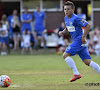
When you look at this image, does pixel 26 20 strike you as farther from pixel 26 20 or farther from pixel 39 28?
pixel 39 28

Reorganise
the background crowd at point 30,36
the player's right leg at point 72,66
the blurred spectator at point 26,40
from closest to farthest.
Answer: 1. the player's right leg at point 72,66
2. the background crowd at point 30,36
3. the blurred spectator at point 26,40

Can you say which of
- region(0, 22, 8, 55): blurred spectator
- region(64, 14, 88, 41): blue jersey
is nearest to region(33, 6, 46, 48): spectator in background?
region(0, 22, 8, 55): blurred spectator

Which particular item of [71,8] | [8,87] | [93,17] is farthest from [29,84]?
[93,17]

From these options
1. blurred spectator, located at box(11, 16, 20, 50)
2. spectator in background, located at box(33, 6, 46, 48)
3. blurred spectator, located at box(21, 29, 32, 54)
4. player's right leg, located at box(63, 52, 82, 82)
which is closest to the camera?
player's right leg, located at box(63, 52, 82, 82)

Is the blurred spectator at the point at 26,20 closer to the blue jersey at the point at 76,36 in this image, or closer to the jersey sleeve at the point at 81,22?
the blue jersey at the point at 76,36

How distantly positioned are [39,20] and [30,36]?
3.62ft

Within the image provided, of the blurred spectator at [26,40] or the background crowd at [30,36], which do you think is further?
the blurred spectator at [26,40]

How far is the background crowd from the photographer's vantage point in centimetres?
1841

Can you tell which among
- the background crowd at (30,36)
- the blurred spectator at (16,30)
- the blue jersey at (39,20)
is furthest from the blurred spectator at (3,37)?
the blue jersey at (39,20)

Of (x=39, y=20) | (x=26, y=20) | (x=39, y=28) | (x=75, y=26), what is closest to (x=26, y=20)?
(x=26, y=20)

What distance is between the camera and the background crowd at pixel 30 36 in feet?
60.4

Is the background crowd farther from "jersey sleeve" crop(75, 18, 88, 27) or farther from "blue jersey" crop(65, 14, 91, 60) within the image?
"jersey sleeve" crop(75, 18, 88, 27)

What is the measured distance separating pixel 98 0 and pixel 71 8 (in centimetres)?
1559

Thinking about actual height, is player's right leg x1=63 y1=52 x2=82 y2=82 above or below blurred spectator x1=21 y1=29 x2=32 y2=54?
above
